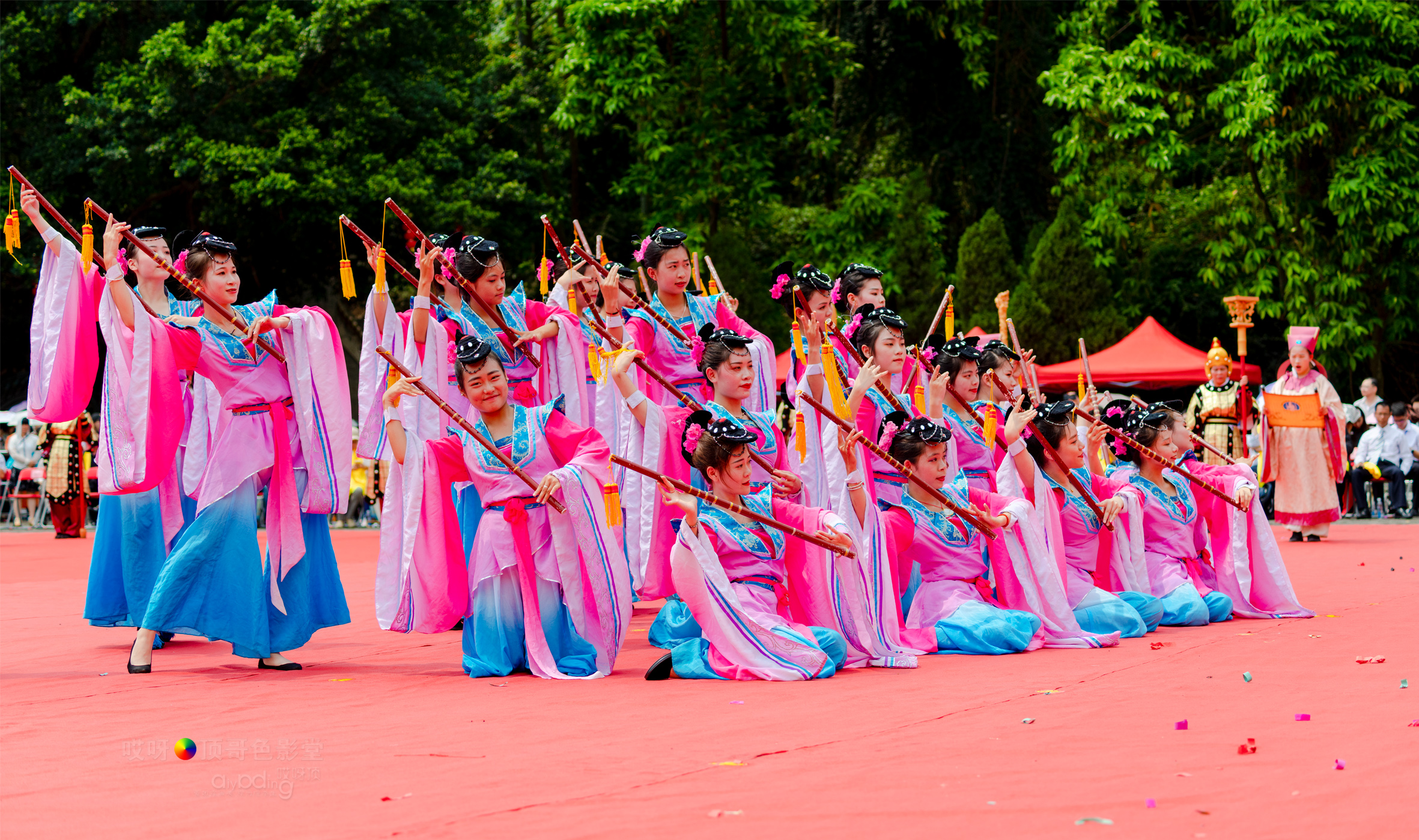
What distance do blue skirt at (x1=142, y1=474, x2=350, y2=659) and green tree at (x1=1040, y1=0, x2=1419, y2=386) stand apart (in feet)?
43.5

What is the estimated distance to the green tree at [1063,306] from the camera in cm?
1794

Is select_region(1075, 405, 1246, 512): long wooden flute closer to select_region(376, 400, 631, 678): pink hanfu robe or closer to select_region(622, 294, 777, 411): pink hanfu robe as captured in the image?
select_region(622, 294, 777, 411): pink hanfu robe

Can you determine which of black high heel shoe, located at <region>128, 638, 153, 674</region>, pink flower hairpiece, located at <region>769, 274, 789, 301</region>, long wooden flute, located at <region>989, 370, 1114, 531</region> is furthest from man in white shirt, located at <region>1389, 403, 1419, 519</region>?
black high heel shoe, located at <region>128, 638, 153, 674</region>

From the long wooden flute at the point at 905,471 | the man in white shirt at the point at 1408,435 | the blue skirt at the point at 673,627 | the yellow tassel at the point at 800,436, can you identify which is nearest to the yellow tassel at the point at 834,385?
the long wooden flute at the point at 905,471

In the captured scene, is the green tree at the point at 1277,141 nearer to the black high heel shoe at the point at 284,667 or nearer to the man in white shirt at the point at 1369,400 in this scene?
the man in white shirt at the point at 1369,400

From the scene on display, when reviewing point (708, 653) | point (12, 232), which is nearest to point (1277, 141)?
point (708, 653)

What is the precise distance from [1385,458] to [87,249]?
12.8 metres

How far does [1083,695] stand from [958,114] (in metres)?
17.6

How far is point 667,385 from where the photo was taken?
20.5 feet

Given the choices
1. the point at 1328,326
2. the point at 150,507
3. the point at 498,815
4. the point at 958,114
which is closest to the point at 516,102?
the point at 958,114

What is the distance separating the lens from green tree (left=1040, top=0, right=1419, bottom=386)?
52.3ft

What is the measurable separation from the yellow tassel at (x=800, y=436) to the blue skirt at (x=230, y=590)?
197 cm

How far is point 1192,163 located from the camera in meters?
18.2

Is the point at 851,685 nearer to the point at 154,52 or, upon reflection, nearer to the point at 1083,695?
the point at 1083,695
